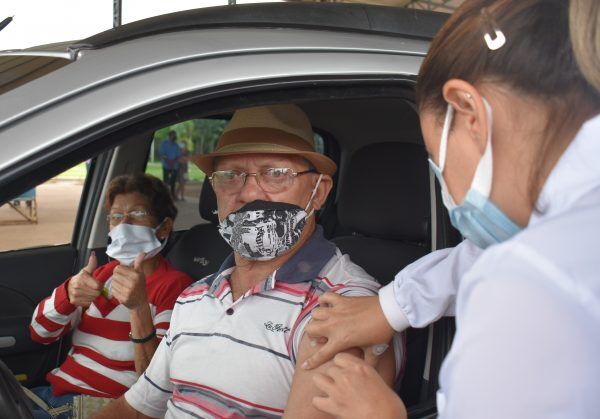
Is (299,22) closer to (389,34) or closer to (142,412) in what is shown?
(389,34)

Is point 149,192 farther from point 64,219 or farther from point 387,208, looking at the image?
point 64,219

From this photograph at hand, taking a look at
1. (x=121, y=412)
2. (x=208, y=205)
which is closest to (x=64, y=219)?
(x=208, y=205)

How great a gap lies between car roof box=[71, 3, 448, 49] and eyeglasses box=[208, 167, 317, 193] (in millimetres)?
598

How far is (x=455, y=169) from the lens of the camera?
0.96 metres

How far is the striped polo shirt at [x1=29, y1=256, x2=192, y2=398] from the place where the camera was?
2508 mm

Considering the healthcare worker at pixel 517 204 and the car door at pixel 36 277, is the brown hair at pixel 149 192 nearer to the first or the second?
the car door at pixel 36 277

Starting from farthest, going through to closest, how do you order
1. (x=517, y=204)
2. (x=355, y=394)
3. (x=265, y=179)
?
(x=265, y=179) < (x=355, y=394) < (x=517, y=204)

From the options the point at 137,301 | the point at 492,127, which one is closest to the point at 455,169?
the point at 492,127

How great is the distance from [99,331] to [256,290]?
3.64ft

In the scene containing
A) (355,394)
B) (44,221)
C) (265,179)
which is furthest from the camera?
(44,221)

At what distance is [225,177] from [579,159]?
1372 millimetres

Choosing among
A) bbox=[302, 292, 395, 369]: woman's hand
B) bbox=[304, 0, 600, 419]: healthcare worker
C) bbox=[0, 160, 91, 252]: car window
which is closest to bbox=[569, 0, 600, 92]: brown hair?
bbox=[304, 0, 600, 419]: healthcare worker

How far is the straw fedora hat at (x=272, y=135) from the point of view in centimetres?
196

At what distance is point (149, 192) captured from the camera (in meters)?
2.81
